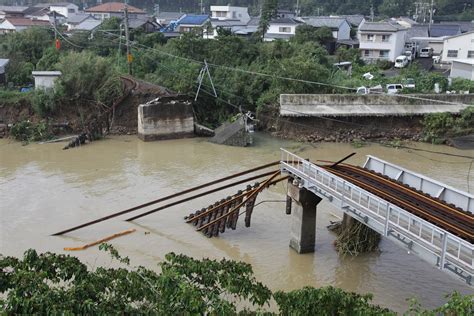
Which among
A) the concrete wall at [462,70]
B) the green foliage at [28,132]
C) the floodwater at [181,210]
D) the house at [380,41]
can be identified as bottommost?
the floodwater at [181,210]

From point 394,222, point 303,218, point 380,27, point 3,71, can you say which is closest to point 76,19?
point 3,71

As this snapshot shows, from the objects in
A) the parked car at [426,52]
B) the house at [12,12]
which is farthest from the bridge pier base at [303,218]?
the house at [12,12]

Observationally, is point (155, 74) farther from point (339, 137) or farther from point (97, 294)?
point (97, 294)

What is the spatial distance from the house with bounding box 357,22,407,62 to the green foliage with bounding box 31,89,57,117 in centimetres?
3016

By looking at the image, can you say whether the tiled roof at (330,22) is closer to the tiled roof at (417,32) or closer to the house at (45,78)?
the tiled roof at (417,32)

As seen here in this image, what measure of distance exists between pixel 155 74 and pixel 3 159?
13.8 metres

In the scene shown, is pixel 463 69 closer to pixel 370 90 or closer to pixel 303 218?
pixel 370 90

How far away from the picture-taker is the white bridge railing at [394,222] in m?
9.67

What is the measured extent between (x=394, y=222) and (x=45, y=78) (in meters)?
25.2

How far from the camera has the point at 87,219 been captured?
17828 mm

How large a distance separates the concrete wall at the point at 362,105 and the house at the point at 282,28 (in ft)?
80.5

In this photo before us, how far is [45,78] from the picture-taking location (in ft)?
101

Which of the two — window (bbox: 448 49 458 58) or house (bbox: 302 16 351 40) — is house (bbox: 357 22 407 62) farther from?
window (bbox: 448 49 458 58)

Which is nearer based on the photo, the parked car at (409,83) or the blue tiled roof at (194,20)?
the parked car at (409,83)
